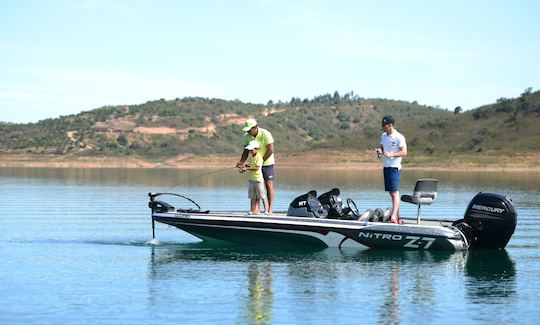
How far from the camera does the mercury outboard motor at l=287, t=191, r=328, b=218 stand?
16531 millimetres

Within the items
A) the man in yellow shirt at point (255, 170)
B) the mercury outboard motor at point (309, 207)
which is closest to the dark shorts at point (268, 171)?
the man in yellow shirt at point (255, 170)

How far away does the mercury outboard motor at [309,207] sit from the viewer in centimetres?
1653

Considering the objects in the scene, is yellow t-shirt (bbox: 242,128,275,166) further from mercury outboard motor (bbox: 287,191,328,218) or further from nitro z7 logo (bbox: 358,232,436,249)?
nitro z7 logo (bbox: 358,232,436,249)

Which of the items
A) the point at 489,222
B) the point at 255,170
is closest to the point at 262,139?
the point at 255,170

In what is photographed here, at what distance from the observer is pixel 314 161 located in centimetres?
8038

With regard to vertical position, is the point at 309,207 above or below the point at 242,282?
above

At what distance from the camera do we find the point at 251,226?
639 inches

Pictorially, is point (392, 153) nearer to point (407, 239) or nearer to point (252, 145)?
point (407, 239)

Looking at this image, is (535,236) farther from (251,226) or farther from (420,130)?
(420,130)

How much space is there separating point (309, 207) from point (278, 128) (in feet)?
367

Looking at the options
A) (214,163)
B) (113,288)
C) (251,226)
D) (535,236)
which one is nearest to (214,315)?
(113,288)

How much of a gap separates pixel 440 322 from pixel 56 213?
15.7 m

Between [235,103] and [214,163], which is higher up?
[235,103]

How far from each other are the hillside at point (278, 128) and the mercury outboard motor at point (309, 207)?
2243 inches
